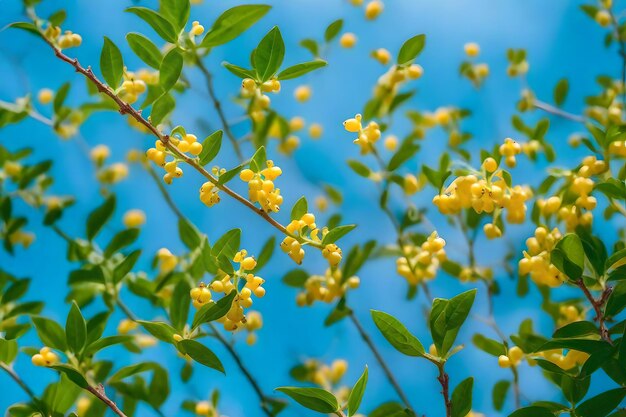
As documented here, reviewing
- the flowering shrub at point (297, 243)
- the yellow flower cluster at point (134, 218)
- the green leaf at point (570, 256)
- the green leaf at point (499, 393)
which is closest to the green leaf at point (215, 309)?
the flowering shrub at point (297, 243)

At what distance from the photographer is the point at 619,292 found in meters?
0.87

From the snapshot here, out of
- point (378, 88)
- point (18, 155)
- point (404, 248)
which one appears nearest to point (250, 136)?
point (378, 88)

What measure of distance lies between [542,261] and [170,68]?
1.91 ft

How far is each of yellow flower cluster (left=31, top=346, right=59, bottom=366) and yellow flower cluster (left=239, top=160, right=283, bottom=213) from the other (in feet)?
1.21

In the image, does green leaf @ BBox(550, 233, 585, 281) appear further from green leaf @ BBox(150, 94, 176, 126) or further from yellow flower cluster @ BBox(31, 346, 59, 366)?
yellow flower cluster @ BBox(31, 346, 59, 366)

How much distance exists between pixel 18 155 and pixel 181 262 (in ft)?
1.55

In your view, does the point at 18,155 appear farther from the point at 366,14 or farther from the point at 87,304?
the point at 366,14

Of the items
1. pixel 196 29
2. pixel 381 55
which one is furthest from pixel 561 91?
pixel 196 29

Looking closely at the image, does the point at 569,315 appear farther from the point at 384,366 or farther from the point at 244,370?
the point at 244,370

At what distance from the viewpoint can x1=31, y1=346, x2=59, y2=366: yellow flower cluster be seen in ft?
A: 3.10

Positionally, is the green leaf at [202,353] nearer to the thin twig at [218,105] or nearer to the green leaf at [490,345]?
the green leaf at [490,345]

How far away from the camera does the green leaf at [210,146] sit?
2.86 ft

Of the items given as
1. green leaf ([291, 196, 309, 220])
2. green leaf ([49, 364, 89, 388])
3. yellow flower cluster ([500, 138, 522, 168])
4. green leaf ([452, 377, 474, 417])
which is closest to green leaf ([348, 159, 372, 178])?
yellow flower cluster ([500, 138, 522, 168])

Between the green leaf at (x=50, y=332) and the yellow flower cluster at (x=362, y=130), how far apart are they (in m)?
0.51
